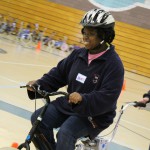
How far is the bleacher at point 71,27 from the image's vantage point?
16688 mm

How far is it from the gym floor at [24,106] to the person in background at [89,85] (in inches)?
52.2

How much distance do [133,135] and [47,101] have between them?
3.84 metres

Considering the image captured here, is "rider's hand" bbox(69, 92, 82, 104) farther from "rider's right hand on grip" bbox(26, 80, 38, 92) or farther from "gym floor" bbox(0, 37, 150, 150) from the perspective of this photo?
"gym floor" bbox(0, 37, 150, 150)

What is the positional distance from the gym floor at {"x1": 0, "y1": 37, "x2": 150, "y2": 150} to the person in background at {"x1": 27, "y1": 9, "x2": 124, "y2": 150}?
1.33 metres

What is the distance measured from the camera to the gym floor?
5.17 metres

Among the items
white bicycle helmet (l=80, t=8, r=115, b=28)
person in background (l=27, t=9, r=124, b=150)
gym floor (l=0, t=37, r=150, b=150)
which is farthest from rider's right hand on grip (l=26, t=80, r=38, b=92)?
gym floor (l=0, t=37, r=150, b=150)

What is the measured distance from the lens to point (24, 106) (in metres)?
6.30

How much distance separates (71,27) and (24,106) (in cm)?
1167

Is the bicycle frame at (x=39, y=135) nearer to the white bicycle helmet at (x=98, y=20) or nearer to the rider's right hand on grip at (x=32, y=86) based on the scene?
the rider's right hand on grip at (x=32, y=86)

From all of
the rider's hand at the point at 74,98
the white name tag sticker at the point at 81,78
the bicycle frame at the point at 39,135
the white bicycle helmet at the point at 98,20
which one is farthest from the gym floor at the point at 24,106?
the white bicycle helmet at the point at 98,20

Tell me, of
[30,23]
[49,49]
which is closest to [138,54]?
[49,49]

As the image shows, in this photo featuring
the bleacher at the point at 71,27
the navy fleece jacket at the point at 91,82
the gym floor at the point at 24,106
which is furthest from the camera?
the bleacher at the point at 71,27

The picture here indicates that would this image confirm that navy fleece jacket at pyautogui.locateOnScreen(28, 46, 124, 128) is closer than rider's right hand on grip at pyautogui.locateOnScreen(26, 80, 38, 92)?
Yes

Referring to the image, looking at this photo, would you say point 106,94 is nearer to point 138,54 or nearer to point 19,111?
point 19,111
